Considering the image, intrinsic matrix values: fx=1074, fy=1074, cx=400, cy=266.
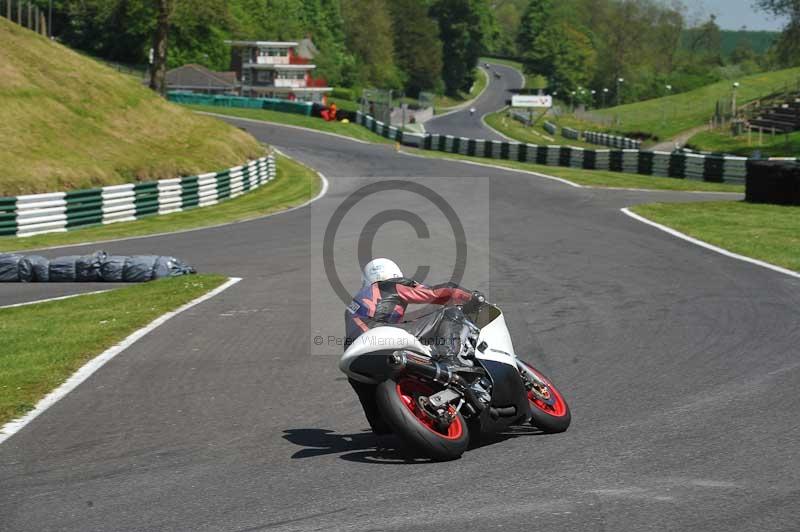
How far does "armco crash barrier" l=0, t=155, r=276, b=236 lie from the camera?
2705 cm

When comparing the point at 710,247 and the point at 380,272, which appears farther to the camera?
the point at 710,247

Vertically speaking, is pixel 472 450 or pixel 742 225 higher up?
pixel 742 225

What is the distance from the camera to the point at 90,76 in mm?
46000

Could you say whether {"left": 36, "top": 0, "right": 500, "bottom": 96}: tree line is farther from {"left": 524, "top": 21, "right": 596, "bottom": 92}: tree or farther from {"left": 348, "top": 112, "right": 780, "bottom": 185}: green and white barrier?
{"left": 348, "top": 112, "right": 780, "bottom": 185}: green and white barrier

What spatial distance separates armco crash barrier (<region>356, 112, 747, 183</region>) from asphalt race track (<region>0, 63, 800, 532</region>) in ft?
74.7

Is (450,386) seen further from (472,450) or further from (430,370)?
(472,450)

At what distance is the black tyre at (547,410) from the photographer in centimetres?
825

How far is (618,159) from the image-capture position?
45.8 m

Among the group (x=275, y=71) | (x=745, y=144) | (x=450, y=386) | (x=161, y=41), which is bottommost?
(x=450, y=386)

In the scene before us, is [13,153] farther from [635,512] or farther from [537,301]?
[635,512]

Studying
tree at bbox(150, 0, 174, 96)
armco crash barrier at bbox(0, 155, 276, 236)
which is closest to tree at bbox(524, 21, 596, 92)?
tree at bbox(150, 0, 174, 96)

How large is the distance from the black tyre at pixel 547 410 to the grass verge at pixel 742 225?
35.0 feet

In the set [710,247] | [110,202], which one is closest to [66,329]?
[710,247]

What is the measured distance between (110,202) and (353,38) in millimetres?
156924
